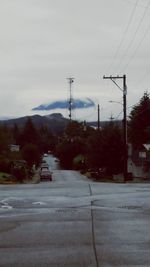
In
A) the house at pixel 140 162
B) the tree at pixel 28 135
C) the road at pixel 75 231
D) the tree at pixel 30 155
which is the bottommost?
the road at pixel 75 231

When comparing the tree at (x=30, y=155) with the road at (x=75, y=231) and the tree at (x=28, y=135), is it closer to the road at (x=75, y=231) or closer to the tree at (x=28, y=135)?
the tree at (x=28, y=135)

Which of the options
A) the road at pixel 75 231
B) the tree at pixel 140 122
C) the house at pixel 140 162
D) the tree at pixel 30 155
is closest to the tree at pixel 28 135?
the tree at pixel 30 155

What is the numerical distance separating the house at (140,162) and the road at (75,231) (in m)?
45.4

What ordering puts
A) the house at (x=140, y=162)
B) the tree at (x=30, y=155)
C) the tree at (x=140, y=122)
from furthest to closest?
the tree at (x=30, y=155) → the tree at (x=140, y=122) → the house at (x=140, y=162)

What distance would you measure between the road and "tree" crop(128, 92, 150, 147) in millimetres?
66753

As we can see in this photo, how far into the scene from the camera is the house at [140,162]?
73.0 m

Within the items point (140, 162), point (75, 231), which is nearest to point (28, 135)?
point (140, 162)

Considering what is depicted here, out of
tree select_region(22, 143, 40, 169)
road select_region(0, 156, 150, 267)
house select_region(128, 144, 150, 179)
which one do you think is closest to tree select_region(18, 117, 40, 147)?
tree select_region(22, 143, 40, 169)

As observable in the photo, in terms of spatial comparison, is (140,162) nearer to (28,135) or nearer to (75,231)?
(75,231)

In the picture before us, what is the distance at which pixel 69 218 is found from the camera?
17625 millimetres

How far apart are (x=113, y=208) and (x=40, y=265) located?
9901 millimetres

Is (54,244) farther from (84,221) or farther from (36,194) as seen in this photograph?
(36,194)

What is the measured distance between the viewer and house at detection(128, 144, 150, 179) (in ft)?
240

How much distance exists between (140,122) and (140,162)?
1013 cm
